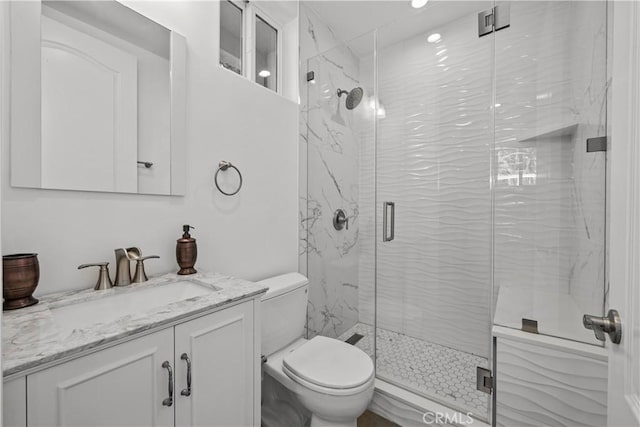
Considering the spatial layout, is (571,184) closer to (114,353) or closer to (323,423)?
(323,423)

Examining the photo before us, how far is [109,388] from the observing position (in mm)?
706

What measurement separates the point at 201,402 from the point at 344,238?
1581 mm

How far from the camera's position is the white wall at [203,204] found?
0.98 metres

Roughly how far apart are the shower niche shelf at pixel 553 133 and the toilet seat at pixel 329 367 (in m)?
1.52

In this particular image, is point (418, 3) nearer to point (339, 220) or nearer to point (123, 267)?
point (339, 220)

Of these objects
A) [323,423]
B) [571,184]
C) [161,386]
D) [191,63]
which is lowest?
[323,423]

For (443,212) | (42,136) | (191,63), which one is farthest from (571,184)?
(42,136)

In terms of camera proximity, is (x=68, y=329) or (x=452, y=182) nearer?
(x=68, y=329)

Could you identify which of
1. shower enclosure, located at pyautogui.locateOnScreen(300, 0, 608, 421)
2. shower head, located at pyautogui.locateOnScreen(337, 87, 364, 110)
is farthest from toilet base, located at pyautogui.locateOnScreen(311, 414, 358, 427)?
shower head, located at pyautogui.locateOnScreen(337, 87, 364, 110)

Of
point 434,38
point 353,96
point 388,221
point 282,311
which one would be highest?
point 434,38

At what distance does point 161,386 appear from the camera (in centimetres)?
80

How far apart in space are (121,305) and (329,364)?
0.95 meters

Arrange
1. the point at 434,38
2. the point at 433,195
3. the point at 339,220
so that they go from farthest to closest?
1. the point at 339,220
2. the point at 433,195
3. the point at 434,38

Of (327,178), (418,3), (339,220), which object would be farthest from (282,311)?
(418,3)
